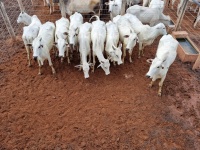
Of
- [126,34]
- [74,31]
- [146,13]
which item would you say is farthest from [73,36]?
[146,13]

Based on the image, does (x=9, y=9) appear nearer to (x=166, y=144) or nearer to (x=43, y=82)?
(x=43, y=82)

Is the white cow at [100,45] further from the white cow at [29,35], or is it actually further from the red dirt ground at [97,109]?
the white cow at [29,35]

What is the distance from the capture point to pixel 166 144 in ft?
19.4

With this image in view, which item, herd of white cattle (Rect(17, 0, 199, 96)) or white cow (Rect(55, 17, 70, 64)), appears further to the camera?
white cow (Rect(55, 17, 70, 64))

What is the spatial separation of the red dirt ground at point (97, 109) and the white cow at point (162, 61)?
684 millimetres

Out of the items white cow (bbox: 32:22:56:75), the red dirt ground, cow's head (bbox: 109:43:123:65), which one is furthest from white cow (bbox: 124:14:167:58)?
white cow (bbox: 32:22:56:75)

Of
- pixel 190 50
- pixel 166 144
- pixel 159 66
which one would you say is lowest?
pixel 166 144

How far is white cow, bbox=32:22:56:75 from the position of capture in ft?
23.6

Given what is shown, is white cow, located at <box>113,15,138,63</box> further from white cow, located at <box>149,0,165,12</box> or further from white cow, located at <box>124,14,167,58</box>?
white cow, located at <box>149,0,165,12</box>

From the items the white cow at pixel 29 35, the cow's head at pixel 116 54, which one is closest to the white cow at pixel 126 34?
the cow's head at pixel 116 54

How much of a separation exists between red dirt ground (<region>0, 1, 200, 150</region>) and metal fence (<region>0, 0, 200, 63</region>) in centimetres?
108

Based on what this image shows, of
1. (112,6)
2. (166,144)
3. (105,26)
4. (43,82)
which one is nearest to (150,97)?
(166,144)

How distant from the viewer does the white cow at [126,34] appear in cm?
771

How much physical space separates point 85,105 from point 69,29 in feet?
10.5
